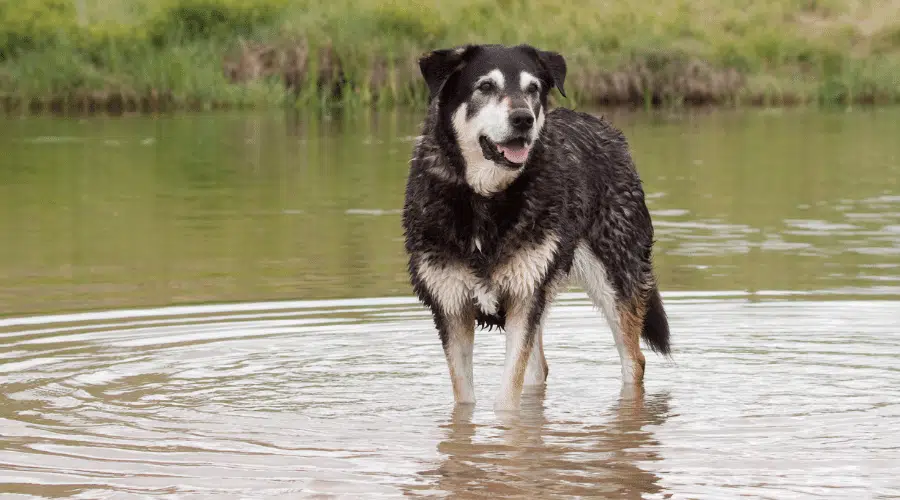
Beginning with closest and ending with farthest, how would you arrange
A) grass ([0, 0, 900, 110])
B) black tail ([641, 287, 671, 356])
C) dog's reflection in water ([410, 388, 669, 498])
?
1. dog's reflection in water ([410, 388, 669, 498])
2. black tail ([641, 287, 671, 356])
3. grass ([0, 0, 900, 110])

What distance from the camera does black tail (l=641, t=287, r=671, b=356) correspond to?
8.80m

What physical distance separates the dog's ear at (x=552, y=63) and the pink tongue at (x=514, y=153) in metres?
0.55

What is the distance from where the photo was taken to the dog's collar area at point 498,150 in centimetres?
704

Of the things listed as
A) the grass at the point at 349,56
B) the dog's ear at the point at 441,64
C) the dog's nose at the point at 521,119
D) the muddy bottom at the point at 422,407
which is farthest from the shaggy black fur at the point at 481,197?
the grass at the point at 349,56

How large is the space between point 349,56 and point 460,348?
1167 inches

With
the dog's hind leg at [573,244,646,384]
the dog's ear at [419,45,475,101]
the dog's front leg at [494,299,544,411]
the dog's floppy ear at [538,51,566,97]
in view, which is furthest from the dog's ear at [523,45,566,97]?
the dog's hind leg at [573,244,646,384]

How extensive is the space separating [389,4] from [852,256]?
94.7 feet

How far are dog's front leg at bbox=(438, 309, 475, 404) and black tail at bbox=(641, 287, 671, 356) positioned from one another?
155 cm

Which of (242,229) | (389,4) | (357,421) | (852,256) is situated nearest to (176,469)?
(357,421)

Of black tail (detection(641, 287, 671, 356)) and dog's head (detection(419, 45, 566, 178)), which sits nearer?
dog's head (detection(419, 45, 566, 178))

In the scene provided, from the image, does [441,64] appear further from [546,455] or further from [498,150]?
[546,455]

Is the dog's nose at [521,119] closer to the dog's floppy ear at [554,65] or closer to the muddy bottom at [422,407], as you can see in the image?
the dog's floppy ear at [554,65]

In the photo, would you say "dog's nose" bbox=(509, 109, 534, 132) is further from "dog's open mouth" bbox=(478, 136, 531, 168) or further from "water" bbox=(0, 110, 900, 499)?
"water" bbox=(0, 110, 900, 499)

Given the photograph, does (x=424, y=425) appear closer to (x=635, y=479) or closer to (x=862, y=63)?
(x=635, y=479)
